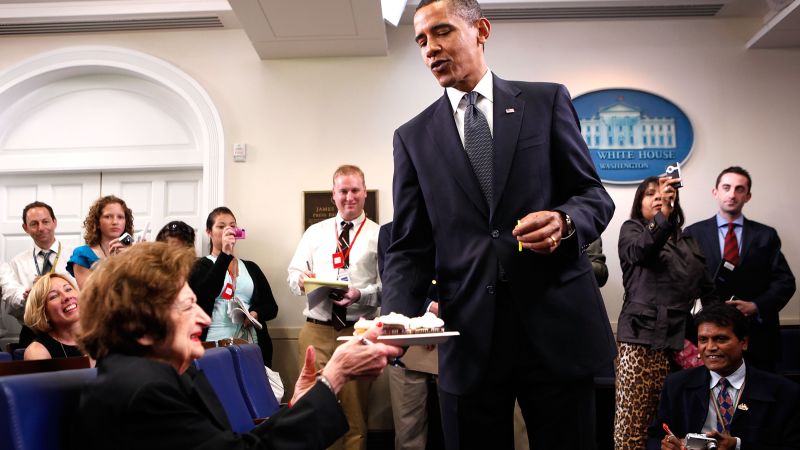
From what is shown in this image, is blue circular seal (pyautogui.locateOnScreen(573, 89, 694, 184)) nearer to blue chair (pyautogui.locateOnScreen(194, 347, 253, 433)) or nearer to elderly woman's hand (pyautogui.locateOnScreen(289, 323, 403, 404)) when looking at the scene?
blue chair (pyautogui.locateOnScreen(194, 347, 253, 433))

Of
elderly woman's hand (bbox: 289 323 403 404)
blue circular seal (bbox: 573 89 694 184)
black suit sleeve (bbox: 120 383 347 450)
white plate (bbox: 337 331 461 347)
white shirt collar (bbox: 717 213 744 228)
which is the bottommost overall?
black suit sleeve (bbox: 120 383 347 450)

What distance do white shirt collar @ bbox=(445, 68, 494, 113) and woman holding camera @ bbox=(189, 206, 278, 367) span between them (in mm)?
2802

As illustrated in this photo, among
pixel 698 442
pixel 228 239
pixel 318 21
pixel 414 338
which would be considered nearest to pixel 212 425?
pixel 414 338

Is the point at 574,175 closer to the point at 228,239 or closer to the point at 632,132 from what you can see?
the point at 228,239

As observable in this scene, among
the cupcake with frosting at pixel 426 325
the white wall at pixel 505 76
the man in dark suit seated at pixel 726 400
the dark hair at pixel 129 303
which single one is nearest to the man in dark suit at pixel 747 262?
the white wall at pixel 505 76

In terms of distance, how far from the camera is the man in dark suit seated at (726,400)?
2918mm

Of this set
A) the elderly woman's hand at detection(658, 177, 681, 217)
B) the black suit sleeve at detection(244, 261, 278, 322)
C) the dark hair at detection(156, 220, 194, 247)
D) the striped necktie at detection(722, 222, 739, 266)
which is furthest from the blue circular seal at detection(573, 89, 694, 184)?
the dark hair at detection(156, 220, 194, 247)

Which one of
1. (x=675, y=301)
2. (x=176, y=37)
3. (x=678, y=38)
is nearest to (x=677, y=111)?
(x=678, y=38)

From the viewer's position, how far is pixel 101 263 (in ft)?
4.88

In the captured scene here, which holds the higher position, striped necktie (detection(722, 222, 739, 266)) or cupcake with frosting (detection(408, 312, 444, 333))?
striped necktie (detection(722, 222, 739, 266))

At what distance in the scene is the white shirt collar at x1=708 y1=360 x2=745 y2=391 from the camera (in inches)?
124

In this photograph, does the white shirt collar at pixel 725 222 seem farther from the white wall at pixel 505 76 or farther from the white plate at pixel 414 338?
the white plate at pixel 414 338

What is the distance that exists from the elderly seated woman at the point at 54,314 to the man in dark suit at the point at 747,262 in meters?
3.90

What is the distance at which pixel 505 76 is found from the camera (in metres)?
5.75
